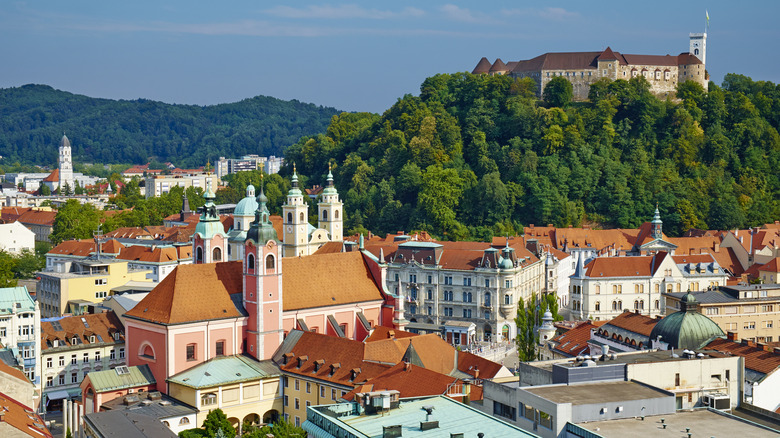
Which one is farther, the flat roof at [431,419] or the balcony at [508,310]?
the balcony at [508,310]

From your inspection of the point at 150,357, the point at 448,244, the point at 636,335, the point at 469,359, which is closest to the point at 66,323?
the point at 150,357

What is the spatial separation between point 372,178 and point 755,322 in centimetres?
6350

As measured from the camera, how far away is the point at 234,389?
51.1 metres

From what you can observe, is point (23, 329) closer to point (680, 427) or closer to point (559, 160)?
point (680, 427)

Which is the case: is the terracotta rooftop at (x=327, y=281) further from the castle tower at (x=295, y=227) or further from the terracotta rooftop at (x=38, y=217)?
the terracotta rooftop at (x=38, y=217)

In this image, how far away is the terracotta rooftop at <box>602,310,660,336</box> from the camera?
54.2 metres

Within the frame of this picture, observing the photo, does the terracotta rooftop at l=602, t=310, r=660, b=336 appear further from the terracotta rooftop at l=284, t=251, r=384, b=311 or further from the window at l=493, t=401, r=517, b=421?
the window at l=493, t=401, r=517, b=421

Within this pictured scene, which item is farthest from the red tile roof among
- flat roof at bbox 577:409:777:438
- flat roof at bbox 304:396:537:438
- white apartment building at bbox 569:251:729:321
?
white apartment building at bbox 569:251:729:321

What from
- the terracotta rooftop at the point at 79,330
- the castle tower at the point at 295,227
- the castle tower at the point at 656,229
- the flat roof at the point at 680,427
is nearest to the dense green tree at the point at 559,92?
the castle tower at the point at 656,229

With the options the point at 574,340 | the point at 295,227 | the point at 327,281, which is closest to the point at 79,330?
the point at 327,281

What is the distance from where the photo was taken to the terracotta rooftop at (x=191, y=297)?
51.9 metres

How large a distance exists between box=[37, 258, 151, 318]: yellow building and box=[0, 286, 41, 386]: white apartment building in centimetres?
1680

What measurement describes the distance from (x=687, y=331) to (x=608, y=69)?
84.6m

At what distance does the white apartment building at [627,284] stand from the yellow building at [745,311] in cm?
1498
